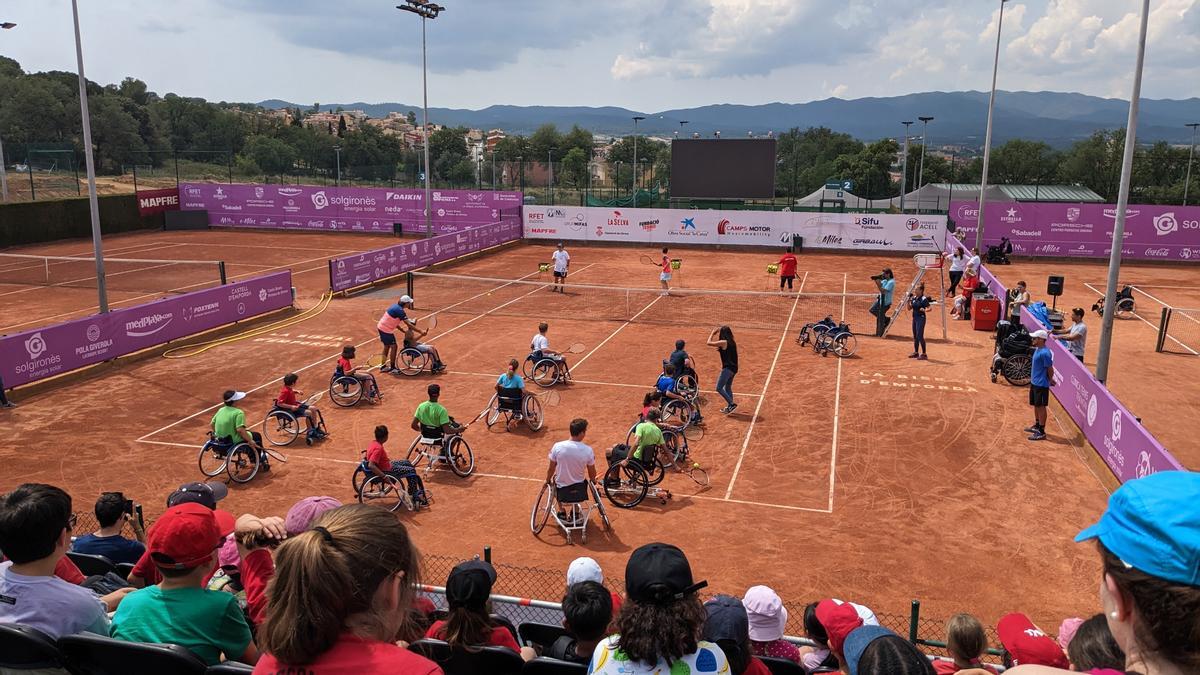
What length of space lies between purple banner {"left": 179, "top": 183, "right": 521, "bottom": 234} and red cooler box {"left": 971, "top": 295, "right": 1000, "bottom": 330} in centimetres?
2991

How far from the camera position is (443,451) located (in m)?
14.5

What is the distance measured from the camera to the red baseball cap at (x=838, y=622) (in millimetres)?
5285

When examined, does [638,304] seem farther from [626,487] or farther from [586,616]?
[586,616]

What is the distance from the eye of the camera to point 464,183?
83.6 metres

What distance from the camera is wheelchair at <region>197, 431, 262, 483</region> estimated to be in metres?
14.5

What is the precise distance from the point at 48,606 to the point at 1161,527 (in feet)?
16.7

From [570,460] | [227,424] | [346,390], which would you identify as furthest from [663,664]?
[346,390]

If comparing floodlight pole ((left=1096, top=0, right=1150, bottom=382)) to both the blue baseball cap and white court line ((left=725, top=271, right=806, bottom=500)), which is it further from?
the blue baseball cap

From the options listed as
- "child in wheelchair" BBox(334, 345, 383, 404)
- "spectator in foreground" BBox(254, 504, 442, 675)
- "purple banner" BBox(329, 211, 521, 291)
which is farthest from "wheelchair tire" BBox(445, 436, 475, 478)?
"purple banner" BBox(329, 211, 521, 291)

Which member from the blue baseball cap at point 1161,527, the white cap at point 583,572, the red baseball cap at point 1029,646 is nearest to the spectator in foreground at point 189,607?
the white cap at point 583,572

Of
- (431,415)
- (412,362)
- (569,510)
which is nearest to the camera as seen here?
(569,510)

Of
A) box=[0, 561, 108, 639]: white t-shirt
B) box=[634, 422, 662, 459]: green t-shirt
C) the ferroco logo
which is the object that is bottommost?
box=[634, 422, 662, 459]: green t-shirt

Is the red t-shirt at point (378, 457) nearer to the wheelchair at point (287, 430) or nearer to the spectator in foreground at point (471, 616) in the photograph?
the wheelchair at point (287, 430)

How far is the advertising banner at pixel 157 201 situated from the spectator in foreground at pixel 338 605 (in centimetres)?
5743
